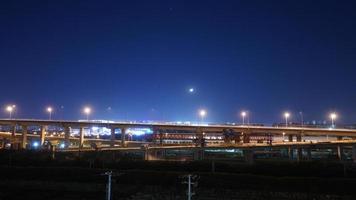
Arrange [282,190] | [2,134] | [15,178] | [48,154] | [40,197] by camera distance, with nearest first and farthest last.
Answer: [282,190] → [40,197] → [15,178] → [48,154] → [2,134]

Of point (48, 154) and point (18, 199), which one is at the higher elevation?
point (48, 154)

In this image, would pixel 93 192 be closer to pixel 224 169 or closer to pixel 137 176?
pixel 137 176

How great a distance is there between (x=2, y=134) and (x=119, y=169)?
11563 centimetres

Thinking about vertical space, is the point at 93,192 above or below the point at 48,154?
below

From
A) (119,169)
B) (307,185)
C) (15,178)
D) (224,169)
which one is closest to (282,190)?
(307,185)

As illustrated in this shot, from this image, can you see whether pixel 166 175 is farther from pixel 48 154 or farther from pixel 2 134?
pixel 2 134

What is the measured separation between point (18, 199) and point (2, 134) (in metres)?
117

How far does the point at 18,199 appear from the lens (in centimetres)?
5316

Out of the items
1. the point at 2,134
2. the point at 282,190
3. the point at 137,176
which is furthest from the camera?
the point at 2,134

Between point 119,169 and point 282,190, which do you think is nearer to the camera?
point 282,190

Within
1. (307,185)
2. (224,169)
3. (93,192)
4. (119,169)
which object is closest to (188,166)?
(224,169)

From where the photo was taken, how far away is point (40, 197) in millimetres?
54094

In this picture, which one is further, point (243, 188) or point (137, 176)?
point (137, 176)

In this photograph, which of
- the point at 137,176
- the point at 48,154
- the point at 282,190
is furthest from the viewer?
the point at 48,154
